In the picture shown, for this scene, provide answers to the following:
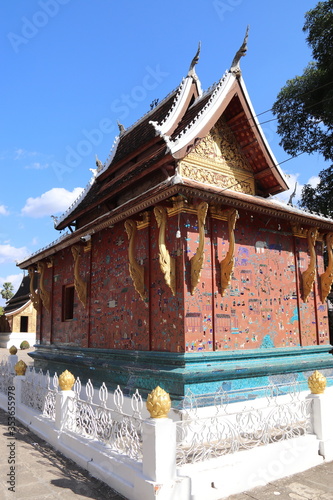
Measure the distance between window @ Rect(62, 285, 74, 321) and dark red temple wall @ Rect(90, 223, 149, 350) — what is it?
189 centimetres

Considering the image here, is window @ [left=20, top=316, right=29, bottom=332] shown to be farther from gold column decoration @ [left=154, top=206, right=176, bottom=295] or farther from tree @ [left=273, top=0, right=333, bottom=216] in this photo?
gold column decoration @ [left=154, top=206, right=176, bottom=295]

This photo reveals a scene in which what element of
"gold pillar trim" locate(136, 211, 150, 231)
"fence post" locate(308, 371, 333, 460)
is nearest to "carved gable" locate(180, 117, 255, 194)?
"gold pillar trim" locate(136, 211, 150, 231)

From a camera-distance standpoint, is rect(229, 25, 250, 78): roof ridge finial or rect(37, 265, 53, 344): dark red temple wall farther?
rect(37, 265, 53, 344): dark red temple wall

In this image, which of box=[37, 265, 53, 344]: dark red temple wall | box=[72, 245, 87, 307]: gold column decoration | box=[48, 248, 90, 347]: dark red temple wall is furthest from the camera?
box=[37, 265, 53, 344]: dark red temple wall

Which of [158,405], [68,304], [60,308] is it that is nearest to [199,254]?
[158,405]

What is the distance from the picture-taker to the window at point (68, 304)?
1084 cm

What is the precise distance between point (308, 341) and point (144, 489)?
5.57 meters

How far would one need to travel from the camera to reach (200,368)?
6309 millimetres

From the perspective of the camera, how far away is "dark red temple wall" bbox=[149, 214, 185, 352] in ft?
21.5

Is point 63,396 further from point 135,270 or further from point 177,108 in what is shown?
point 177,108

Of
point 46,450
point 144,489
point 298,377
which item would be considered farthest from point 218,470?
point 298,377

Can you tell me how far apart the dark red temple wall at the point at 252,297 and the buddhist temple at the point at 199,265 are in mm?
22

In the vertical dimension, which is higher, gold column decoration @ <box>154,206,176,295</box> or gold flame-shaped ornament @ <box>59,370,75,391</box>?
gold column decoration @ <box>154,206,176,295</box>

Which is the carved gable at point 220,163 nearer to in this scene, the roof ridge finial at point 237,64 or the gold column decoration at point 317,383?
the roof ridge finial at point 237,64
